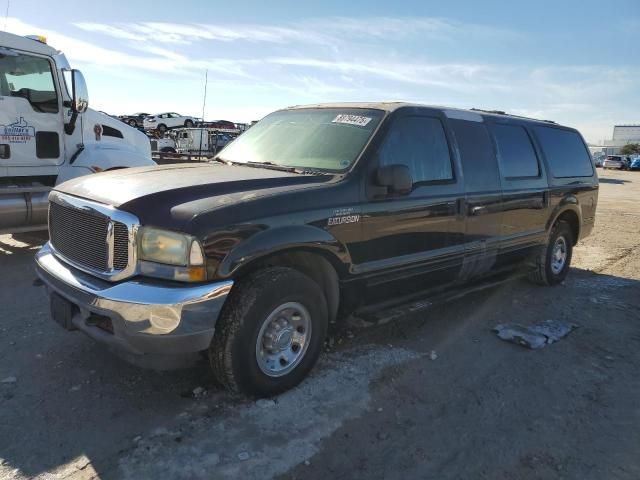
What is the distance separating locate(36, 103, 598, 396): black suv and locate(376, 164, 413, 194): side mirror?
10mm

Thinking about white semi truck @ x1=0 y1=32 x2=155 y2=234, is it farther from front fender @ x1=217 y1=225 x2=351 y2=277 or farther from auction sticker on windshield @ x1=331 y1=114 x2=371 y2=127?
front fender @ x1=217 y1=225 x2=351 y2=277

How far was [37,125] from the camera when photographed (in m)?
6.75

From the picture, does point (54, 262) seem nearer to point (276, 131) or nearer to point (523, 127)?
point (276, 131)

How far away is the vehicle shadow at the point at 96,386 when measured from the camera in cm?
279

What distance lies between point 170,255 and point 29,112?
16.5ft

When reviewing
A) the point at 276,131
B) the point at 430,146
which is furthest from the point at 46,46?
the point at 430,146

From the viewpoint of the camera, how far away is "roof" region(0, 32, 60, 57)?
645 cm

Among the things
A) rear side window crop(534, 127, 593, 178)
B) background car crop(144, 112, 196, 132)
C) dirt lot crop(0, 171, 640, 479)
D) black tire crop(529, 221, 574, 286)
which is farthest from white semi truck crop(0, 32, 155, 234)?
background car crop(144, 112, 196, 132)

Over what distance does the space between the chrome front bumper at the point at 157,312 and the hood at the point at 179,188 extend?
0.36m

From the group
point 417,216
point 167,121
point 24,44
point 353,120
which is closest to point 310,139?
point 353,120

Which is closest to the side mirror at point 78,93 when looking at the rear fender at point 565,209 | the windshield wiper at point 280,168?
the windshield wiper at point 280,168

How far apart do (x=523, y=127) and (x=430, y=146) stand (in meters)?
1.86

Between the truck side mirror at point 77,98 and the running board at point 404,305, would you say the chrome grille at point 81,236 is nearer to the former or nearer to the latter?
the running board at point 404,305

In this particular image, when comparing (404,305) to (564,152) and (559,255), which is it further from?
(564,152)
